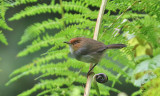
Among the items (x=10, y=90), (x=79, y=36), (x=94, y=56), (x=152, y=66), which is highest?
(x=79, y=36)

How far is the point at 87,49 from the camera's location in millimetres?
1675

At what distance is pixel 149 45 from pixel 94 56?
2.08ft

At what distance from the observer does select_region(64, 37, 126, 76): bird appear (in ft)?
5.07

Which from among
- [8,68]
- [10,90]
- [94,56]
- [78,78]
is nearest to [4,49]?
[8,68]

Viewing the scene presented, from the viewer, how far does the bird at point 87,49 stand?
60.8 inches

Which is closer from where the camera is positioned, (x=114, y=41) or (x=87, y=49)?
(x=114, y=41)

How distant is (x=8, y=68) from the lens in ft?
15.0

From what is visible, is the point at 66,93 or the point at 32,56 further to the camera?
the point at 32,56

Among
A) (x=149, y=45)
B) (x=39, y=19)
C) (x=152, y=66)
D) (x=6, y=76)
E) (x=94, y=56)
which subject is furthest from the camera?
(x=39, y=19)

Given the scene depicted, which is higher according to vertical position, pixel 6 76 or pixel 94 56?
pixel 94 56

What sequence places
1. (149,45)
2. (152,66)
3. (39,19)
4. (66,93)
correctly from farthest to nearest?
(39,19) < (149,45) < (66,93) < (152,66)

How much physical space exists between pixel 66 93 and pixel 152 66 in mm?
629

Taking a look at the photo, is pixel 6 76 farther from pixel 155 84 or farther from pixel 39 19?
pixel 155 84

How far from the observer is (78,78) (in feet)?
6.36
